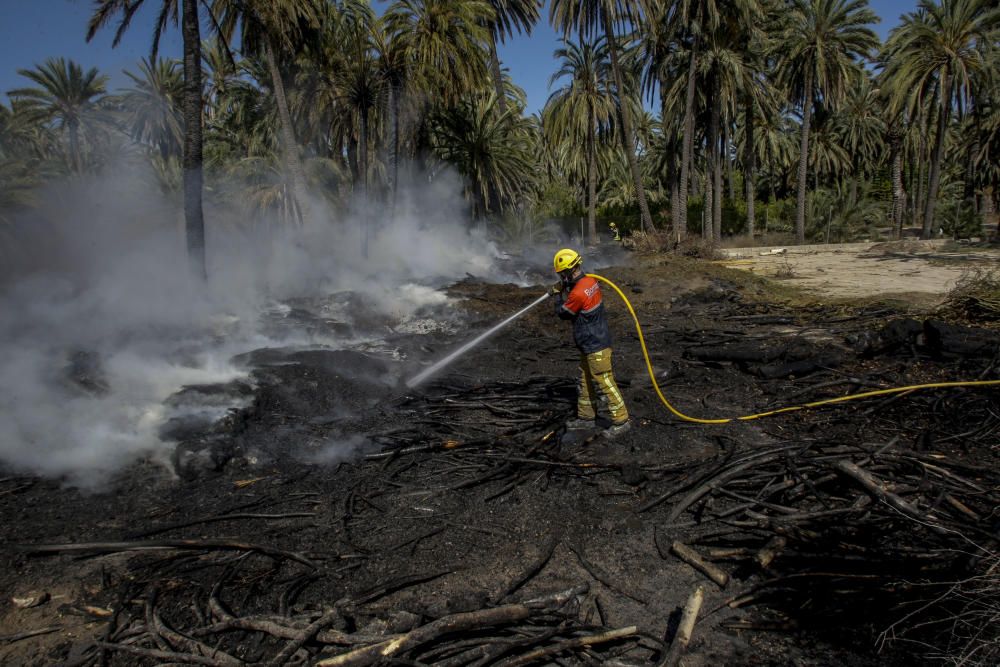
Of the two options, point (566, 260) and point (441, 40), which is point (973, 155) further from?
point (566, 260)

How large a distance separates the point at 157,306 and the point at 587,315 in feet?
27.7

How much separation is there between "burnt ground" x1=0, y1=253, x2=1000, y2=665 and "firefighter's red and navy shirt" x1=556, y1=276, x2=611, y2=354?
2.96 ft

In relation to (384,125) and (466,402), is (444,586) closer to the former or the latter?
(466,402)

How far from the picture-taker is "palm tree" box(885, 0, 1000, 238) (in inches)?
802

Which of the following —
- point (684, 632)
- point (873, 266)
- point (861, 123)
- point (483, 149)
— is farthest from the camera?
point (861, 123)

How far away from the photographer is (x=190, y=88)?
36.8 ft

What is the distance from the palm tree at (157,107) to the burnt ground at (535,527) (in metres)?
28.2

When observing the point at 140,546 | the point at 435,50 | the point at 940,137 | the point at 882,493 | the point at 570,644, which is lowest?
the point at 570,644

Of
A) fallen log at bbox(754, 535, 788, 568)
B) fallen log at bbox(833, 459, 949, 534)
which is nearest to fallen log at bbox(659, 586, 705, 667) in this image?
fallen log at bbox(754, 535, 788, 568)

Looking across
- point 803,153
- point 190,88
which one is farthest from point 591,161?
point 190,88

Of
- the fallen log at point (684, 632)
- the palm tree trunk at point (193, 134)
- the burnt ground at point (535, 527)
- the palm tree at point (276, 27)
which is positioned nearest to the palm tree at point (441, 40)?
the palm tree at point (276, 27)

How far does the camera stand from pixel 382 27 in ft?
57.8

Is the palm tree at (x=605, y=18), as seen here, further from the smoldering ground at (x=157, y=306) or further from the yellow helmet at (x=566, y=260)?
the yellow helmet at (x=566, y=260)

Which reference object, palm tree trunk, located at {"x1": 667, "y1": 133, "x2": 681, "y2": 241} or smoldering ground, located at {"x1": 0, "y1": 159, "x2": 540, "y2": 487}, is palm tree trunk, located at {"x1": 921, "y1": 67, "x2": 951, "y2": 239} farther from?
smoldering ground, located at {"x1": 0, "y1": 159, "x2": 540, "y2": 487}
